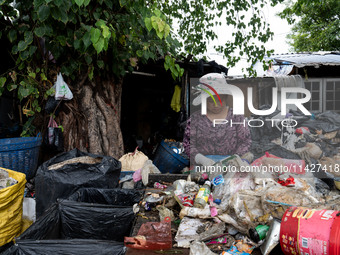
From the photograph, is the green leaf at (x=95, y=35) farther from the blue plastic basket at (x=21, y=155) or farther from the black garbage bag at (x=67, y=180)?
the blue plastic basket at (x=21, y=155)

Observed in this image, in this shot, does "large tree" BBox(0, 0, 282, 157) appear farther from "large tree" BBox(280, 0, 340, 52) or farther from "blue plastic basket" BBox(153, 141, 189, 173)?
"large tree" BBox(280, 0, 340, 52)

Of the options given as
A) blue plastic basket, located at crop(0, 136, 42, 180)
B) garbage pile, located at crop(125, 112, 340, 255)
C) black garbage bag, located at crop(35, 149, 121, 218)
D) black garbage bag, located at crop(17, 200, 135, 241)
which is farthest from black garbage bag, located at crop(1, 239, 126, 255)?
blue plastic basket, located at crop(0, 136, 42, 180)

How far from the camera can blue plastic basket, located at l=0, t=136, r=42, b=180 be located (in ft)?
9.99

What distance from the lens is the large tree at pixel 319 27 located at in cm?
1212

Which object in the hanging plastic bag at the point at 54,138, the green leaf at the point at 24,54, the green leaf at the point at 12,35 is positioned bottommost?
the hanging plastic bag at the point at 54,138

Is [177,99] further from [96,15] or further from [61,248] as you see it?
[61,248]

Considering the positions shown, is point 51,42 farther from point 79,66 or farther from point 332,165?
point 332,165

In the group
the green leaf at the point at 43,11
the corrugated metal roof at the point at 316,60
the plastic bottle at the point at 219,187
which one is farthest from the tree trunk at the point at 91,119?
the corrugated metal roof at the point at 316,60

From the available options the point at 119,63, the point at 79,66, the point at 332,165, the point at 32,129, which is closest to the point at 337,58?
the point at 332,165

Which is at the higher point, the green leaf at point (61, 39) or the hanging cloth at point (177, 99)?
the green leaf at point (61, 39)

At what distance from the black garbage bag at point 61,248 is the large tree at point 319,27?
42.9 ft

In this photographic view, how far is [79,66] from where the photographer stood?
12.2 feet

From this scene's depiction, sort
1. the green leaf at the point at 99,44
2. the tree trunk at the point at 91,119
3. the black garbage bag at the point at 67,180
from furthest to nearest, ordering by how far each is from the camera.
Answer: the tree trunk at the point at 91,119 < the green leaf at the point at 99,44 < the black garbage bag at the point at 67,180

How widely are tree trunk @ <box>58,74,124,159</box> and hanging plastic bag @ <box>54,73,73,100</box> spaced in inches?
6.5
